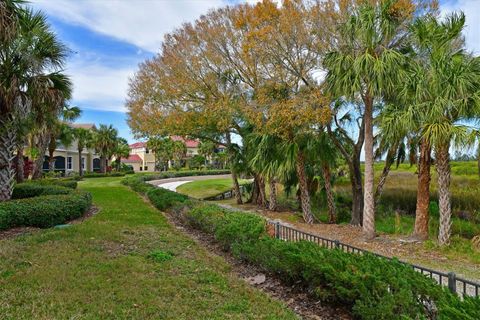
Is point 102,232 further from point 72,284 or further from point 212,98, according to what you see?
point 212,98

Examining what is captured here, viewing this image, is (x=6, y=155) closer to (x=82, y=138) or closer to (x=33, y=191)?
(x=33, y=191)

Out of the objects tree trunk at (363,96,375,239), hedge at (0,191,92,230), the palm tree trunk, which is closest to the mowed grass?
hedge at (0,191,92,230)

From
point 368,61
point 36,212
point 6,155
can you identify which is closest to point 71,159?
point 6,155

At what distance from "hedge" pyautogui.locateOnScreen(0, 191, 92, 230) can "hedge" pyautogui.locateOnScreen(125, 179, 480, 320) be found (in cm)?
596

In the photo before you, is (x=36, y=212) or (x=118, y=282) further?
(x=36, y=212)

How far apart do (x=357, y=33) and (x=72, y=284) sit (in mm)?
9041

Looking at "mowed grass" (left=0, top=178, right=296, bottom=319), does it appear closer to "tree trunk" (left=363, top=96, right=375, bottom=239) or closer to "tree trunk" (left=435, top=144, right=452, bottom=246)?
"tree trunk" (left=363, top=96, right=375, bottom=239)

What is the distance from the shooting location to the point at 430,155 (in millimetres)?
9453

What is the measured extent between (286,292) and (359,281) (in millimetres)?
1483

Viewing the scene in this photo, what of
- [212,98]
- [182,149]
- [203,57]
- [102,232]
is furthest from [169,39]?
[182,149]

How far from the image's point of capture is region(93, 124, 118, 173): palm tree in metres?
43.1

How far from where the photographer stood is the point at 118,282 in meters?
5.04

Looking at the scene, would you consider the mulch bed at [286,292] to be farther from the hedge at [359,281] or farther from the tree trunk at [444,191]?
the tree trunk at [444,191]

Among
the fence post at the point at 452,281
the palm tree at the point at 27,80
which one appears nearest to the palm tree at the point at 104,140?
the palm tree at the point at 27,80
